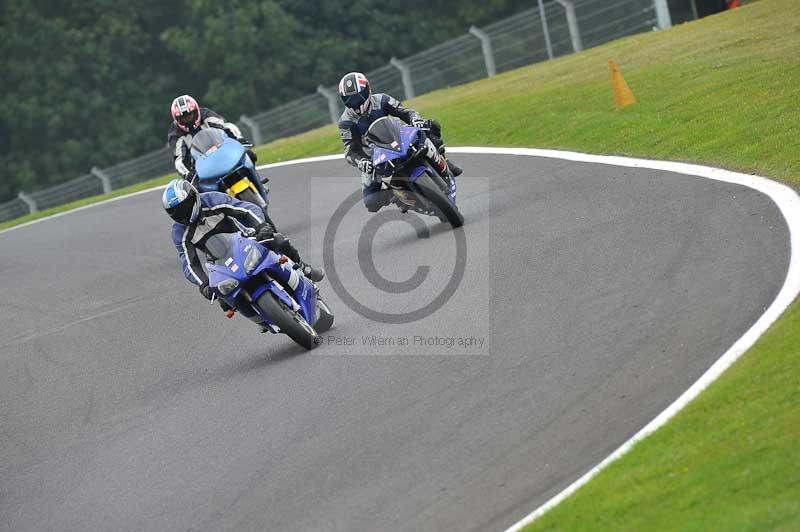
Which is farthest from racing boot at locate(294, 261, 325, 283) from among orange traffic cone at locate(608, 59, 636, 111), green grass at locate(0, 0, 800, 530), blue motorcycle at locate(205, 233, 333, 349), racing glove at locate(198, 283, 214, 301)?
orange traffic cone at locate(608, 59, 636, 111)

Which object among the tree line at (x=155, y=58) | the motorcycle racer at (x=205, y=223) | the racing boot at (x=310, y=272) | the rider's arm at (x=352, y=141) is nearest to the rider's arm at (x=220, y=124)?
the rider's arm at (x=352, y=141)

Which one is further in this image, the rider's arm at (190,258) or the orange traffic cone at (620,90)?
the orange traffic cone at (620,90)

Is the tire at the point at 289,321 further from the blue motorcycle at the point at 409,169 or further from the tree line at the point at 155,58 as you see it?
the tree line at the point at 155,58

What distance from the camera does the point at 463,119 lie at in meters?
24.7

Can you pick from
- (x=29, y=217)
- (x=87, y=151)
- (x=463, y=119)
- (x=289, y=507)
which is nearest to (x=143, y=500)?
(x=289, y=507)

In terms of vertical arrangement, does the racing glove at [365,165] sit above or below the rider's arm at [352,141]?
below

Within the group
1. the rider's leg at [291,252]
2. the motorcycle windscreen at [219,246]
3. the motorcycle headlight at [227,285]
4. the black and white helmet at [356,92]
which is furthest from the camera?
the black and white helmet at [356,92]

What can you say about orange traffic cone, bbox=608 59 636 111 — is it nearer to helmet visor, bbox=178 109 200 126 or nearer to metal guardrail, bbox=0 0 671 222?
helmet visor, bbox=178 109 200 126

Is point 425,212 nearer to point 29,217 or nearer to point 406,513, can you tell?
point 406,513

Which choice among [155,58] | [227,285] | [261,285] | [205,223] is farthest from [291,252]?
[155,58]

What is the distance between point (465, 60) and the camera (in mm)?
35219

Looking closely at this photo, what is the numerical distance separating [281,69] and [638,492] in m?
47.7

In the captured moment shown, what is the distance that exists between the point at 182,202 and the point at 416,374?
8.94 feet

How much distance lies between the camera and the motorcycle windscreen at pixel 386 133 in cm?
1452
